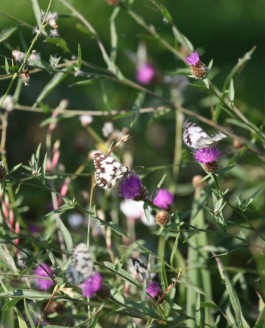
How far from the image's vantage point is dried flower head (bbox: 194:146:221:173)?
903mm

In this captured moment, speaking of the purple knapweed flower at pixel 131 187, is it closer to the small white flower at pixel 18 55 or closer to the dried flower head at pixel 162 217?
the dried flower head at pixel 162 217

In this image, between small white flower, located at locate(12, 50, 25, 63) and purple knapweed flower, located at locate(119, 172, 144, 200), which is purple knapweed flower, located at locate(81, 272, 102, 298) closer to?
purple knapweed flower, located at locate(119, 172, 144, 200)

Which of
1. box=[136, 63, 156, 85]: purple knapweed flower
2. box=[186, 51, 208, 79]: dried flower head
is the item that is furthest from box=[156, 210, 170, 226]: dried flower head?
box=[136, 63, 156, 85]: purple knapweed flower

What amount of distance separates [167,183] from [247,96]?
0.48m

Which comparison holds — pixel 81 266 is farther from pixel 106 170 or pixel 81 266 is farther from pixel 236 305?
pixel 236 305

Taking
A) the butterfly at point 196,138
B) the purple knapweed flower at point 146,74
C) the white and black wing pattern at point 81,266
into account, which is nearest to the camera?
the white and black wing pattern at point 81,266

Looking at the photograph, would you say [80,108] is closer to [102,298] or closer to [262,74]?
[262,74]

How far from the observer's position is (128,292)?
1165 mm

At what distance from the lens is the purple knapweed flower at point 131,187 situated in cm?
92

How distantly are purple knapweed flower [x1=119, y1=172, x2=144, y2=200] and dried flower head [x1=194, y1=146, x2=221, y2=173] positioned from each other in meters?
0.09

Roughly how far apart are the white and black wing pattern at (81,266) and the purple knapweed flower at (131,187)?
0.18 m

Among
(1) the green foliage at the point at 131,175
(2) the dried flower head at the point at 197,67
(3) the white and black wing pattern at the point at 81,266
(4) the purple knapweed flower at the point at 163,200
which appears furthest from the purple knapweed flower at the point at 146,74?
(3) the white and black wing pattern at the point at 81,266

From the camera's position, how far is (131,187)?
3.04ft

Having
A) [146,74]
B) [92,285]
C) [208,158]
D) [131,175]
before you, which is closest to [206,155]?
[208,158]
